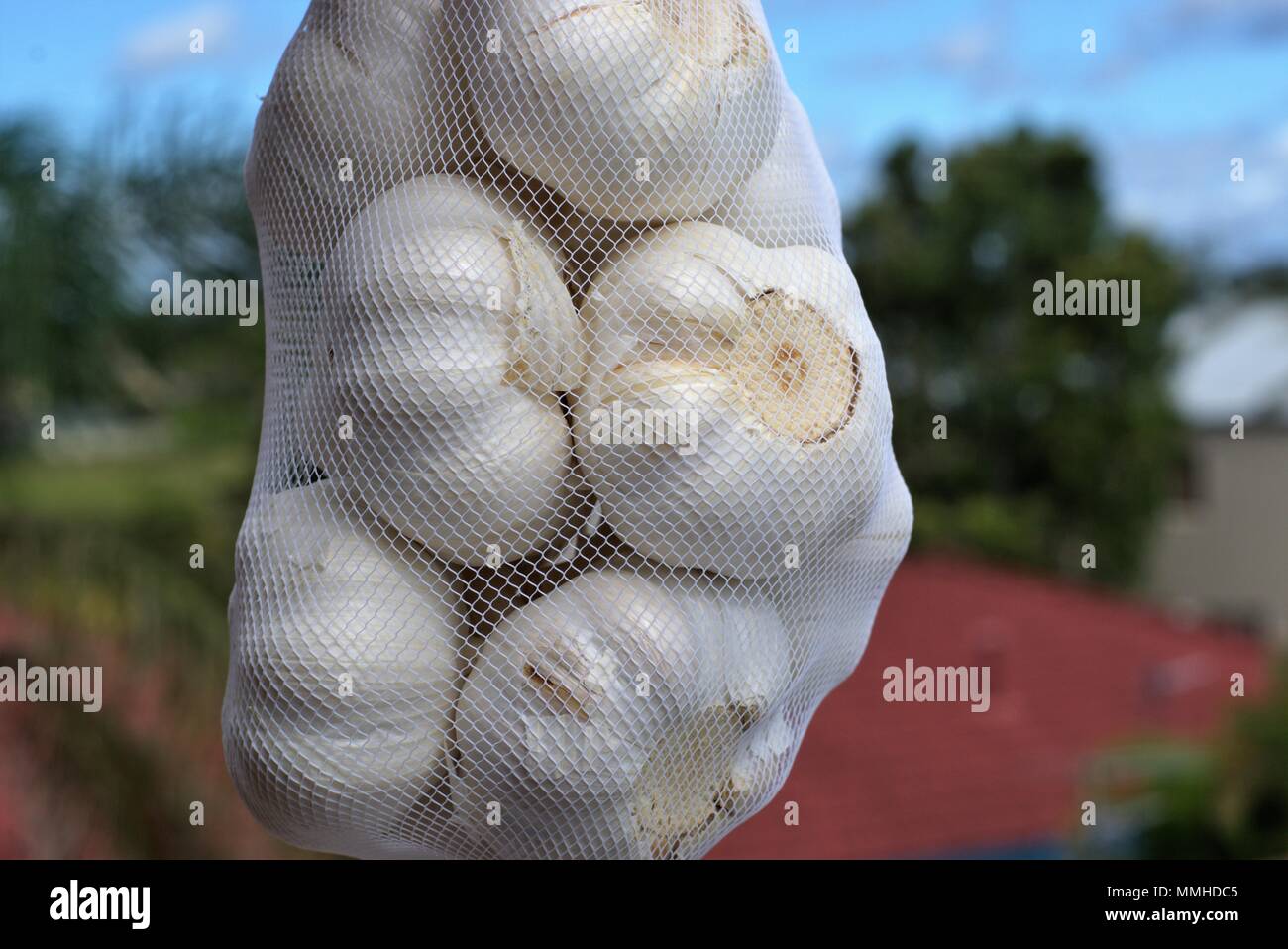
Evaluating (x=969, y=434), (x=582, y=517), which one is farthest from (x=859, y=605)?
(x=969, y=434)

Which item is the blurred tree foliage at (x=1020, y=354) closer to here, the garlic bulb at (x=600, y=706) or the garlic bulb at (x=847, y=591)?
the garlic bulb at (x=847, y=591)

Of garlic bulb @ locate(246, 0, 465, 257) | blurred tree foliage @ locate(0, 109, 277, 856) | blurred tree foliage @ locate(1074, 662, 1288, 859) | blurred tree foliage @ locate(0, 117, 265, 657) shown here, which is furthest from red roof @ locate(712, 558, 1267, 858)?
garlic bulb @ locate(246, 0, 465, 257)

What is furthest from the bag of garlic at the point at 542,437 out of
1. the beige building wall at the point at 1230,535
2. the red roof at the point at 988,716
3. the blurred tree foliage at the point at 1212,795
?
the beige building wall at the point at 1230,535

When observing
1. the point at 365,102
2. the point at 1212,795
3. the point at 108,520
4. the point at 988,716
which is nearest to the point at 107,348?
the point at 108,520

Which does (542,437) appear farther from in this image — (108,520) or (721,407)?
(108,520)

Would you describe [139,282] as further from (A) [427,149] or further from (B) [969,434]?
(B) [969,434]
